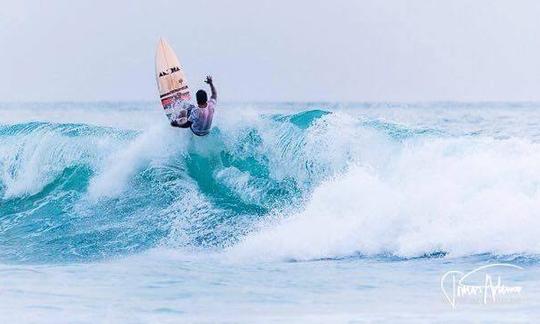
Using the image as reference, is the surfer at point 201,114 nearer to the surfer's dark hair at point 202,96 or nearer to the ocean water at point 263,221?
the surfer's dark hair at point 202,96

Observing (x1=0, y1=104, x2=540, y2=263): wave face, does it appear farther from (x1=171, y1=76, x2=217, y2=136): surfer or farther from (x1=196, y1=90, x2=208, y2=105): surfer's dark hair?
(x1=196, y1=90, x2=208, y2=105): surfer's dark hair

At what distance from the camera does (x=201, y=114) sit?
38.8 ft

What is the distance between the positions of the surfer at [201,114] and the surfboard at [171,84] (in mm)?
299

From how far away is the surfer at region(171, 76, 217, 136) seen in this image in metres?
11.6

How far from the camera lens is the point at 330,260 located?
9.57 m

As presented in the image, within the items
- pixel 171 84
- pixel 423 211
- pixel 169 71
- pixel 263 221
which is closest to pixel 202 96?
pixel 171 84

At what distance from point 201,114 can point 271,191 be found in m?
1.51

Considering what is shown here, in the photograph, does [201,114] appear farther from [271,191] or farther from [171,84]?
[271,191]

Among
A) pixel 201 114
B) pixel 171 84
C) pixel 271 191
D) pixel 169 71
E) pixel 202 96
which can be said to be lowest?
pixel 271 191

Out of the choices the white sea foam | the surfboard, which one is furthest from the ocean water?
the surfboard

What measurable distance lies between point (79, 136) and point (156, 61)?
7.36 feet

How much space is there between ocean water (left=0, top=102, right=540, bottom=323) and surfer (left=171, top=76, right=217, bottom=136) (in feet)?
2.45

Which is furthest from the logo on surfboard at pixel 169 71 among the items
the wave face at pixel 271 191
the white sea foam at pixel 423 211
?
the white sea foam at pixel 423 211

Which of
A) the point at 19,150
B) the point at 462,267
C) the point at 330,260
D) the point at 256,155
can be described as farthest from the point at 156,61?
the point at 462,267
